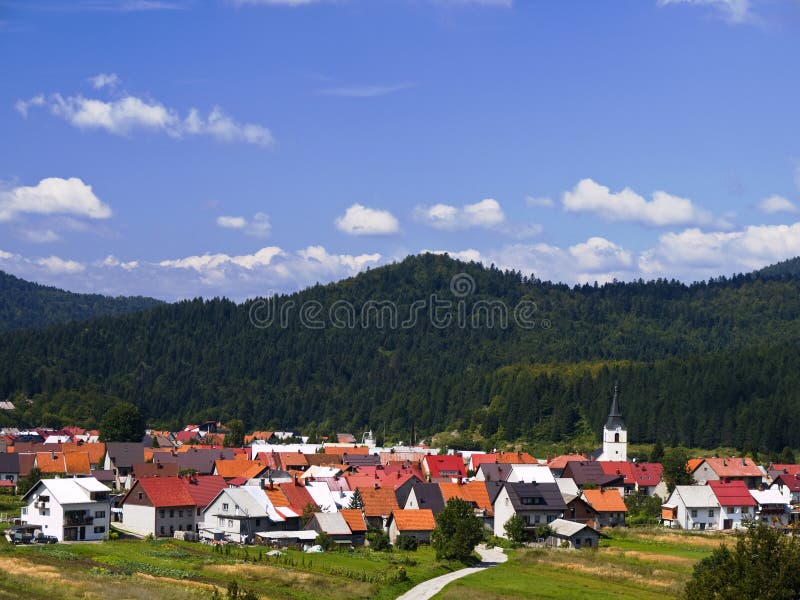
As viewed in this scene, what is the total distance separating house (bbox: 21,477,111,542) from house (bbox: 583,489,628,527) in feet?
129

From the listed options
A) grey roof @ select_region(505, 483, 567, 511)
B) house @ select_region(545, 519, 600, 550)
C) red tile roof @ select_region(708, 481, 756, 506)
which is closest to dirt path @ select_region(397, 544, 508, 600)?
house @ select_region(545, 519, 600, 550)

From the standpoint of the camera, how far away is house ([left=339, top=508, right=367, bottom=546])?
250ft

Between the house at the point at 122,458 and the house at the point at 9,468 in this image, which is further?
the house at the point at 122,458

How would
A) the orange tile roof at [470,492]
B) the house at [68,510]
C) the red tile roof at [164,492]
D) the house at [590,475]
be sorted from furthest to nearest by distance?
the house at [590,475], the orange tile roof at [470,492], the red tile roof at [164,492], the house at [68,510]

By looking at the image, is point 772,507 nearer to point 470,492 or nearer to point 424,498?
point 470,492

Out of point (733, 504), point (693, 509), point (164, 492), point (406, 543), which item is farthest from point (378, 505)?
point (733, 504)

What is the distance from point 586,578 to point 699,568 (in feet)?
36.6

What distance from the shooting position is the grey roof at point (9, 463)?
110 m

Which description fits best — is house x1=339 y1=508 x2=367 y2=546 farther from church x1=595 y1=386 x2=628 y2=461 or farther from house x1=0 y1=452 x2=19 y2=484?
church x1=595 y1=386 x2=628 y2=461

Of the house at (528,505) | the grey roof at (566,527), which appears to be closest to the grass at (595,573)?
the grey roof at (566,527)

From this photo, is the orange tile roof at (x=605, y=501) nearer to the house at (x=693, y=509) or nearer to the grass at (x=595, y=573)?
the house at (x=693, y=509)

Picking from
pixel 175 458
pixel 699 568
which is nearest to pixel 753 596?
pixel 699 568

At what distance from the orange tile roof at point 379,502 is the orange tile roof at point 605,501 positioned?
17681 millimetres

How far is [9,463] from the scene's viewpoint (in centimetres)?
11119
